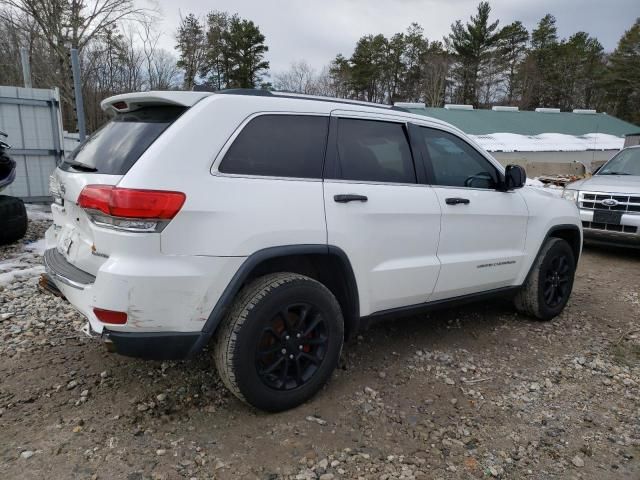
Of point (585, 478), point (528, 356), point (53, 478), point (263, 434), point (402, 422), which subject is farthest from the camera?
point (528, 356)

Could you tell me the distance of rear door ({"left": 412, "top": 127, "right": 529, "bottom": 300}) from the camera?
343cm

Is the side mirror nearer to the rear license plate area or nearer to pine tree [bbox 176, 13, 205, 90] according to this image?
the rear license plate area

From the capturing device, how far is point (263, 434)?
2594 mm

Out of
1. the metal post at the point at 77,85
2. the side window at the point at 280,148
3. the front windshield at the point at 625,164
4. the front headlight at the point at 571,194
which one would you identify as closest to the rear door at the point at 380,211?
the side window at the point at 280,148

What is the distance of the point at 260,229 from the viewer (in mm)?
2486

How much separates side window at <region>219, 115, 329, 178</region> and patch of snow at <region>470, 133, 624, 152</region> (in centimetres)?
1786

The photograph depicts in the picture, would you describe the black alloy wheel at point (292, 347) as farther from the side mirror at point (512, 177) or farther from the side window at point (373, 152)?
the side mirror at point (512, 177)

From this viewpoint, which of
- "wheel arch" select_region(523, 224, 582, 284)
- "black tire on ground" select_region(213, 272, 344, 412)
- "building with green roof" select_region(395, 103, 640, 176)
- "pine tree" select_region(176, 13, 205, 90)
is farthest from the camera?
"pine tree" select_region(176, 13, 205, 90)

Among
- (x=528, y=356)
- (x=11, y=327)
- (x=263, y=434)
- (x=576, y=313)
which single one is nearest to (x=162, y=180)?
(x=263, y=434)

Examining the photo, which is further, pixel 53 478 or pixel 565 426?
pixel 565 426

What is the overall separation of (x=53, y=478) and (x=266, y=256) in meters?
1.47

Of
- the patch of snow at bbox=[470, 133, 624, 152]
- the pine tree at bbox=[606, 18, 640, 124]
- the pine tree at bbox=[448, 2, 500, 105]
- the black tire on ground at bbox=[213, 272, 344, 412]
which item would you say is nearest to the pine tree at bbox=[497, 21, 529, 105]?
the pine tree at bbox=[448, 2, 500, 105]

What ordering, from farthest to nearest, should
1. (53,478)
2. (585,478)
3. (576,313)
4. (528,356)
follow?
1. (576,313)
2. (528,356)
3. (585,478)
4. (53,478)

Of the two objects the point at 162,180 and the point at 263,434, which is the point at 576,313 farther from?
the point at 162,180
